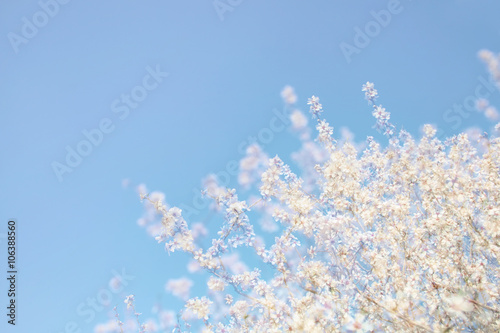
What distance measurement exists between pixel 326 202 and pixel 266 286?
2.18 meters

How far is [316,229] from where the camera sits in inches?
242

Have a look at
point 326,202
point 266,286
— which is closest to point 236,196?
point 266,286

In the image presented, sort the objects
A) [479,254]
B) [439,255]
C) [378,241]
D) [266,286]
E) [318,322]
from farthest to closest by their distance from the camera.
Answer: [266,286] → [378,241] → [479,254] → [439,255] → [318,322]

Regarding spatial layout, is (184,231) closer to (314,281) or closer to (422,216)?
(314,281)

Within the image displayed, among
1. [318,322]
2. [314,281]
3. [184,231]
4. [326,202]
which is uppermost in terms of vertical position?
[326,202]

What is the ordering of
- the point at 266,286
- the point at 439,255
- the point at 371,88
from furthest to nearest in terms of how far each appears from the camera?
the point at 371,88 < the point at 266,286 < the point at 439,255

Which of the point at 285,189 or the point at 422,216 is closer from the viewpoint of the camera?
the point at 422,216

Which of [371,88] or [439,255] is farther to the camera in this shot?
[371,88]

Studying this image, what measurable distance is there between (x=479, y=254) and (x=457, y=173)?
57.1 inches

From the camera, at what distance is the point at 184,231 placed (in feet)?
16.8

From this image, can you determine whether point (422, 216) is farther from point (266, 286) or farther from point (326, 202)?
point (266, 286)

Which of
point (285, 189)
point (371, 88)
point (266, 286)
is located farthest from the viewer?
point (371, 88)

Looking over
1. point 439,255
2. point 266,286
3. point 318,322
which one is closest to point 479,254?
point 439,255

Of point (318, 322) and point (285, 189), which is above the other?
point (285, 189)
